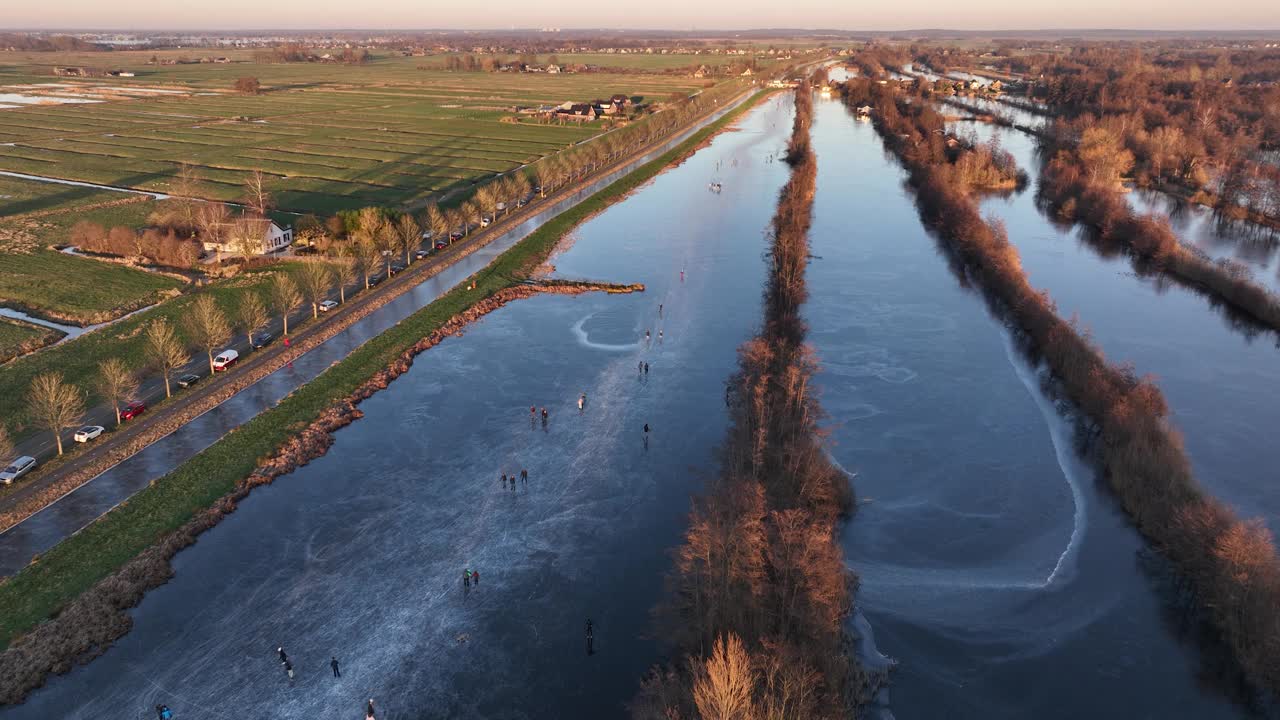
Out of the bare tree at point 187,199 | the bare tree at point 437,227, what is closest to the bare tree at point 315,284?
the bare tree at point 437,227

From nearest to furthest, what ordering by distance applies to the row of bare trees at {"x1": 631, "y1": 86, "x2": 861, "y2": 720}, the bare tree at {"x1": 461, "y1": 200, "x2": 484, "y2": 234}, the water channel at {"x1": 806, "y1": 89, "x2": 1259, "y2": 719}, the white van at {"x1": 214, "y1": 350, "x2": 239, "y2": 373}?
the row of bare trees at {"x1": 631, "y1": 86, "x2": 861, "y2": 720} → the water channel at {"x1": 806, "y1": 89, "x2": 1259, "y2": 719} → the white van at {"x1": 214, "y1": 350, "x2": 239, "y2": 373} → the bare tree at {"x1": 461, "y1": 200, "x2": 484, "y2": 234}

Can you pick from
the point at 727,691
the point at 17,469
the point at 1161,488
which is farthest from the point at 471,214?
the point at 727,691

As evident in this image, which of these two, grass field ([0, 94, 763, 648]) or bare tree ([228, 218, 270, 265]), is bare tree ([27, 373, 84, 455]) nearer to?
grass field ([0, 94, 763, 648])

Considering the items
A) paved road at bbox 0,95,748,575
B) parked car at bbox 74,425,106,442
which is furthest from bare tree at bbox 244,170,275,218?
parked car at bbox 74,425,106,442

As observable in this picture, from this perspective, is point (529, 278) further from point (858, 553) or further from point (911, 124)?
point (911, 124)

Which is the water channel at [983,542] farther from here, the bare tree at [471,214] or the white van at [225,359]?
the white van at [225,359]

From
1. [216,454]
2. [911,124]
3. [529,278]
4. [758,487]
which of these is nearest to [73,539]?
[216,454]
